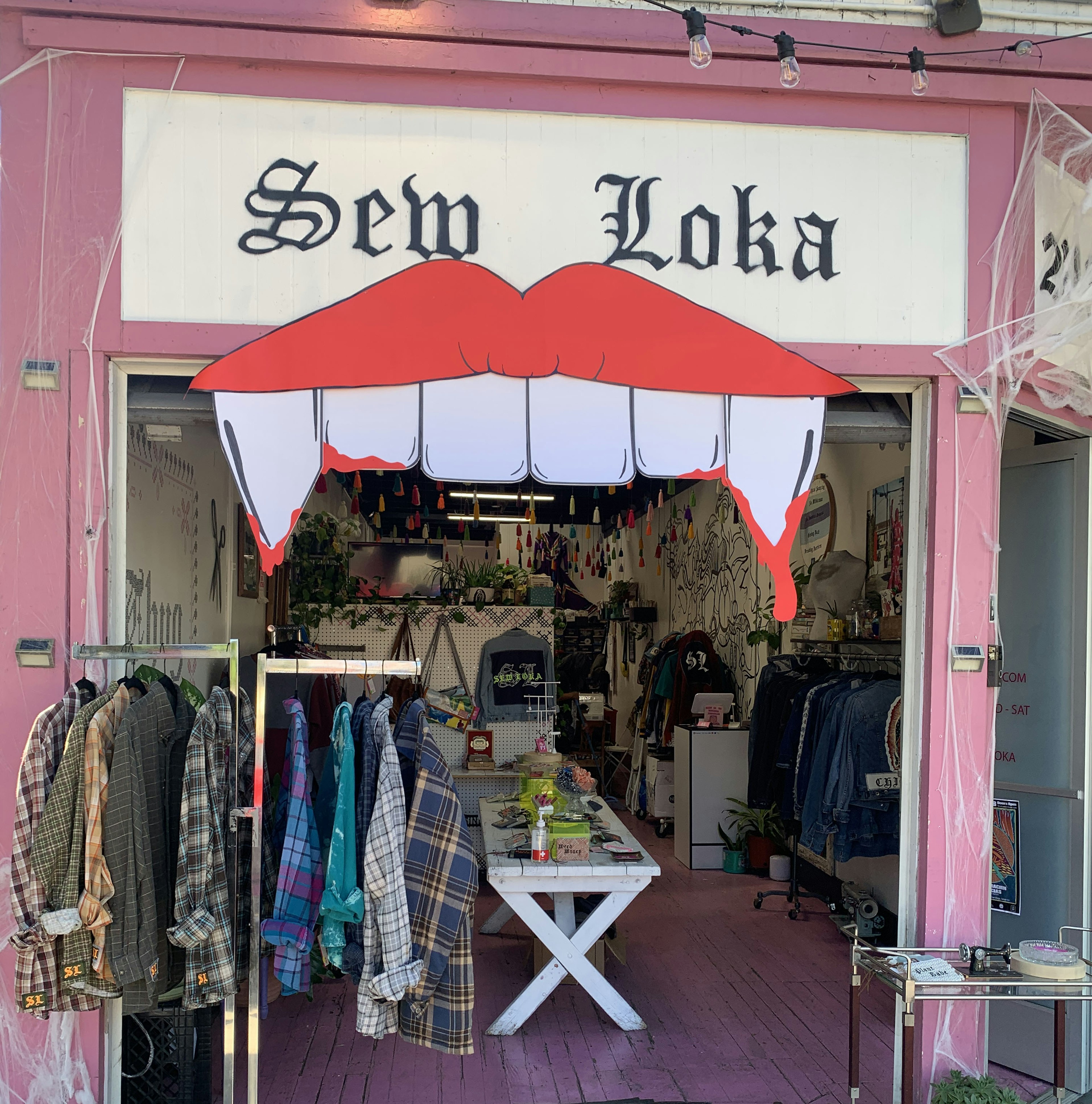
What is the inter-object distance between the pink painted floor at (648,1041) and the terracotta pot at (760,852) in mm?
1357

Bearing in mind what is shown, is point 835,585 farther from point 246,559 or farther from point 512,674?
point 246,559

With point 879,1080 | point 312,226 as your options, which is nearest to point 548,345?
point 312,226

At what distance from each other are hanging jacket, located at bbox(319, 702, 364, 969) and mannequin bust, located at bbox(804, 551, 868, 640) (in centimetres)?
412

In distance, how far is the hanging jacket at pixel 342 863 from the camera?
293cm

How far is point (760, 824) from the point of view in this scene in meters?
7.29

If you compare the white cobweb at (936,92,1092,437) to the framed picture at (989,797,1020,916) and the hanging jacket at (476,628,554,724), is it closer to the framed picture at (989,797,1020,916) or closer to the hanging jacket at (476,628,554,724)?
the framed picture at (989,797,1020,916)

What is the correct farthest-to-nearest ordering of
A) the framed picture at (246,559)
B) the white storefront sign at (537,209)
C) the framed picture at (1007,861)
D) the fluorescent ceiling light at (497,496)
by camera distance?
the fluorescent ceiling light at (497,496) < the framed picture at (246,559) < the framed picture at (1007,861) < the white storefront sign at (537,209)

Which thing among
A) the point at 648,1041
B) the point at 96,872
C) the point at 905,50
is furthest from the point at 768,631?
the point at 96,872

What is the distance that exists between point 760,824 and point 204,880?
16.8 feet

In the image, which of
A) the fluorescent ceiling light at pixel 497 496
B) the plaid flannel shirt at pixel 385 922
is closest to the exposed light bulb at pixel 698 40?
the plaid flannel shirt at pixel 385 922

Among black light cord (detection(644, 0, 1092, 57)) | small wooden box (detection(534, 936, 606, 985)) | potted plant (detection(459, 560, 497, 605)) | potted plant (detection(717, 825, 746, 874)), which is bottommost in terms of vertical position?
potted plant (detection(717, 825, 746, 874))

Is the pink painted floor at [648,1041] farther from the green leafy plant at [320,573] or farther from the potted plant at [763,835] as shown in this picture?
the green leafy plant at [320,573]

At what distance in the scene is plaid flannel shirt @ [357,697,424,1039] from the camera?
289cm

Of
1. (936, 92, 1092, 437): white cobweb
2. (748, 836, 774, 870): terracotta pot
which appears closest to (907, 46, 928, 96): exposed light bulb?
(936, 92, 1092, 437): white cobweb
